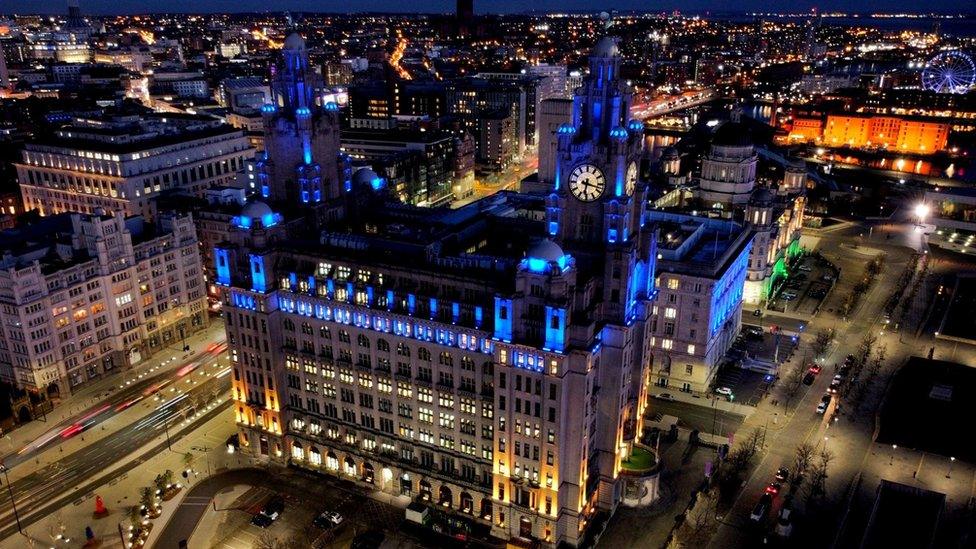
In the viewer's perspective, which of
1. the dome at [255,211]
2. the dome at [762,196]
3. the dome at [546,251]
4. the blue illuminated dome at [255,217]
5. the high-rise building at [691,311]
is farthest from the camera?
the dome at [762,196]

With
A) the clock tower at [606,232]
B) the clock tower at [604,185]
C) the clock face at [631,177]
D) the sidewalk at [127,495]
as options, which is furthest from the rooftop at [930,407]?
the sidewalk at [127,495]

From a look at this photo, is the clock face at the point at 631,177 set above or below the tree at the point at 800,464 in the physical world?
above

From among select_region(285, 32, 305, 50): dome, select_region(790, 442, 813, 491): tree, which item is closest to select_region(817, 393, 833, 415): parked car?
select_region(790, 442, 813, 491): tree

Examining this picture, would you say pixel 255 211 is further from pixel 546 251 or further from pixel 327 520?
pixel 546 251

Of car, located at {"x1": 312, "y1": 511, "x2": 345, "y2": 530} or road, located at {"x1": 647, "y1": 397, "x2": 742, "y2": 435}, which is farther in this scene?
road, located at {"x1": 647, "y1": 397, "x2": 742, "y2": 435}

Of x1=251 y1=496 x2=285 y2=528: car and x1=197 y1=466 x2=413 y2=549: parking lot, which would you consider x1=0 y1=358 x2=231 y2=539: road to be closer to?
x1=197 y1=466 x2=413 y2=549: parking lot

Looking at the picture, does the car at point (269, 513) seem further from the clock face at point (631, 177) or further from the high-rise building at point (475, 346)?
the clock face at point (631, 177)
